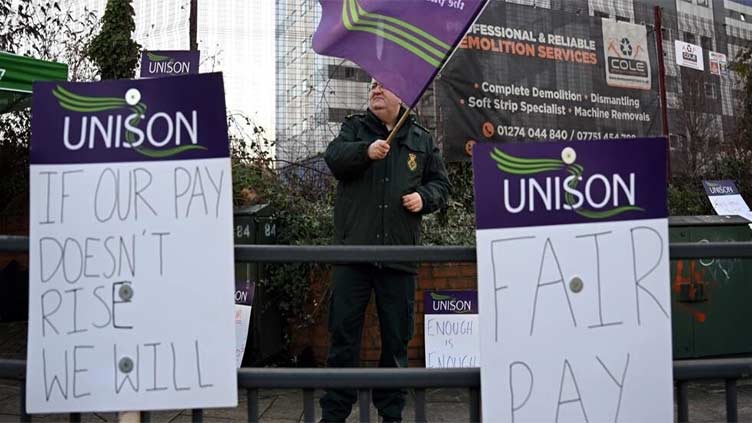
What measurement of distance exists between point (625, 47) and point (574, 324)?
8705 mm

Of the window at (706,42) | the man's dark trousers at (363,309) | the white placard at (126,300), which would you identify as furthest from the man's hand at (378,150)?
the window at (706,42)

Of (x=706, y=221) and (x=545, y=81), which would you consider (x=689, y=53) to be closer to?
(x=545, y=81)

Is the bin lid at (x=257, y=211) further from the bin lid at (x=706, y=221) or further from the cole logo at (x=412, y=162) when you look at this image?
the bin lid at (x=706, y=221)

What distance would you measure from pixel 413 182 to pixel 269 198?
2.84m

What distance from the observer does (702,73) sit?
1185 cm

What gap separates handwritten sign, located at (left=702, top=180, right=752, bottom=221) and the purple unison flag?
21.1 feet

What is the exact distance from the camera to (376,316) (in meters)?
5.46

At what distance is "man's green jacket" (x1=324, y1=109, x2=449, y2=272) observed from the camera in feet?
10.5

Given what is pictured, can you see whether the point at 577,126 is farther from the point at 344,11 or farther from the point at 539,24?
the point at 344,11

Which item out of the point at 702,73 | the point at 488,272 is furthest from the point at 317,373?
the point at 702,73

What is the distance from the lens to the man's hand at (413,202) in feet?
10.6

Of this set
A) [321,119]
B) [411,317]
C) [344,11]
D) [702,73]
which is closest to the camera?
[344,11]

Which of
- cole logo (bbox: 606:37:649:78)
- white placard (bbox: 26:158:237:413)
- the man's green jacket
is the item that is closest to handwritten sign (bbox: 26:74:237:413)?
white placard (bbox: 26:158:237:413)

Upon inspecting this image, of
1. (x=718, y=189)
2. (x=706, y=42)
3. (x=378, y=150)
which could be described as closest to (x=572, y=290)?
(x=378, y=150)
